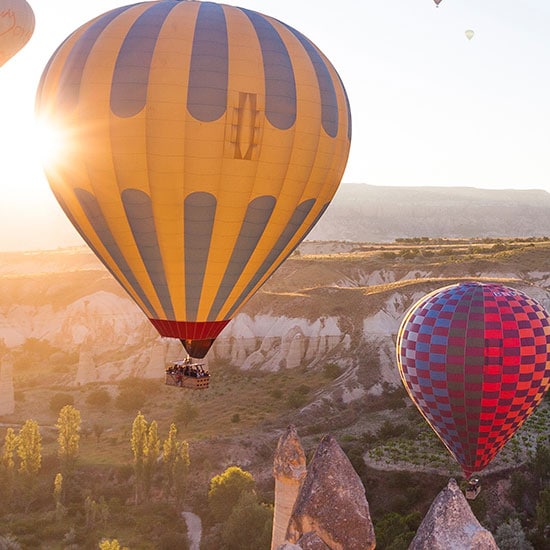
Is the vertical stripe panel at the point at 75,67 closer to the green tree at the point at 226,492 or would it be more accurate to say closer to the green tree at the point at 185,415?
the green tree at the point at 226,492

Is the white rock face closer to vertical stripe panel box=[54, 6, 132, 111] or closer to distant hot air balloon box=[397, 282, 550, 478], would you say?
distant hot air balloon box=[397, 282, 550, 478]

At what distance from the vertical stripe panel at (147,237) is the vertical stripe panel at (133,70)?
2229mm

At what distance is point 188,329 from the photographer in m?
21.1

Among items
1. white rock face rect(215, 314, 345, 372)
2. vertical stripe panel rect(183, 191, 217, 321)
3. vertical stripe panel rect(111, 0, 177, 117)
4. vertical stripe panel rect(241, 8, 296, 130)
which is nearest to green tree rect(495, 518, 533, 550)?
vertical stripe panel rect(183, 191, 217, 321)

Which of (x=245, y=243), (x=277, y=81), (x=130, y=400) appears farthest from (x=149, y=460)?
(x=277, y=81)

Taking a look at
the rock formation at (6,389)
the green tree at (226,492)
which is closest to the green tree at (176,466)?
the green tree at (226,492)

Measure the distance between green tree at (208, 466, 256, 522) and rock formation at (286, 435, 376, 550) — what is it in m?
19.9

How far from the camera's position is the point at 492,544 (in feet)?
32.3

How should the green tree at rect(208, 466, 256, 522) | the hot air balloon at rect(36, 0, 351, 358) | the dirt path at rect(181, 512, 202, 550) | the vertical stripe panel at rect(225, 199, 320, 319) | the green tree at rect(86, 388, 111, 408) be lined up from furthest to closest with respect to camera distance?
the green tree at rect(86, 388, 111, 408) < the green tree at rect(208, 466, 256, 522) < the dirt path at rect(181, 512, 202, 550) < the vertical stripe panel at rect(225, 199, 320, 319) < the hot air balloon at rect(36, 0, 351, 358)

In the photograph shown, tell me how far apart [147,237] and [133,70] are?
14.6ft

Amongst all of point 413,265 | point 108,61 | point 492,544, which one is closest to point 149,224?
point 108,61

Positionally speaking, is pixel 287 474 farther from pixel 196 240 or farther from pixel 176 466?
pixel 176 466

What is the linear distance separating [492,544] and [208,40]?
14.1 meters

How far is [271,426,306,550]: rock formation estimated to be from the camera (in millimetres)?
20109
